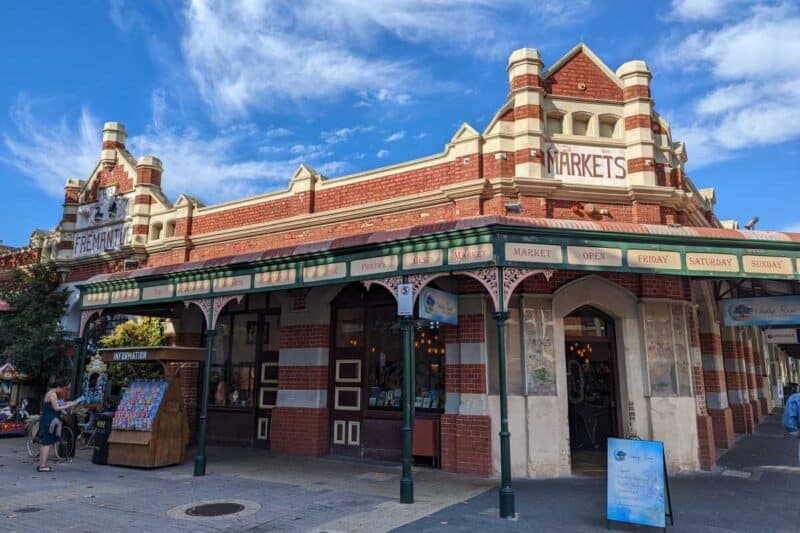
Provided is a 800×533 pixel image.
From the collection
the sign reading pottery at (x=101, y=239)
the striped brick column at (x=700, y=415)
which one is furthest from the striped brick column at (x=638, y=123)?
the sign reading pottery at (x=101, y=239)

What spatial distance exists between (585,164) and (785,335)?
876 centimetres

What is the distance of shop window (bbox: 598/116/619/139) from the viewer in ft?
37.9

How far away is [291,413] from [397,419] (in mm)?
2660

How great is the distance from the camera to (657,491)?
6.42 meters

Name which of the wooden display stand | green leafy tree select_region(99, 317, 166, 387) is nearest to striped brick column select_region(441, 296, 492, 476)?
the wooden display stand

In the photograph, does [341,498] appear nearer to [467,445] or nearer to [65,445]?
[467,445]

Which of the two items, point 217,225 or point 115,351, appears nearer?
point 115,351

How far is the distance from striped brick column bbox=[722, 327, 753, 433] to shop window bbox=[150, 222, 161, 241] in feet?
57.0

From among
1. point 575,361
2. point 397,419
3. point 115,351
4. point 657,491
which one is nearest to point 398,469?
point 397,419

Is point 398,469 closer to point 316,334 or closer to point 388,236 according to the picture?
point 316,334

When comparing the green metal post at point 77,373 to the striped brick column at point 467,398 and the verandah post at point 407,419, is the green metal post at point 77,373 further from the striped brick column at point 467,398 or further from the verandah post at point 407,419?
the verandah post at point 407,419

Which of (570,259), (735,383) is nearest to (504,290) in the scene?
(570,259)

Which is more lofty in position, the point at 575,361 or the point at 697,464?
the point at 575,361

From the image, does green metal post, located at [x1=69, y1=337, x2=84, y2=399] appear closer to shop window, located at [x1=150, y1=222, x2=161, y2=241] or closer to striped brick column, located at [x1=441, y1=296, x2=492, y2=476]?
shop window, located at [x1=150, y1=222, x2=161, y2=241]
